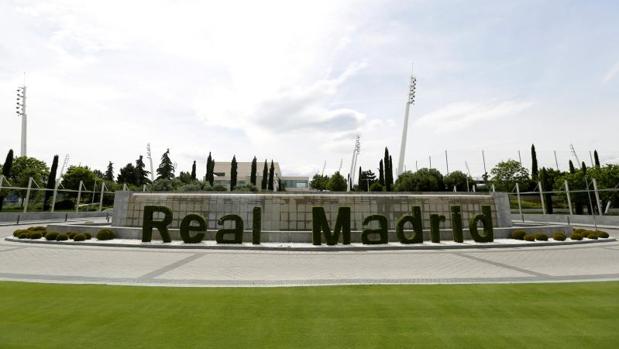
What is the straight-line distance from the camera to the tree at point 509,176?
62.4 metres

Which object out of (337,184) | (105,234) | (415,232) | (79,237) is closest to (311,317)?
(415,232)

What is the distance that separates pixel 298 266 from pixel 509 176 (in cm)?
6378

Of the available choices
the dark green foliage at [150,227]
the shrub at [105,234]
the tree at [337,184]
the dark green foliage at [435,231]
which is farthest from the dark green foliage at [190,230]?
the tree at [337,184]

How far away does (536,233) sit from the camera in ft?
71.0

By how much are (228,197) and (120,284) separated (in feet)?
47.7

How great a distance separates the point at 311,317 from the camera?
6.67 metres

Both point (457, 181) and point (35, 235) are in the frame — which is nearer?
point (35, 235)

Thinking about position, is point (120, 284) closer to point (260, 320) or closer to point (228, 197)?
point (260, 320)

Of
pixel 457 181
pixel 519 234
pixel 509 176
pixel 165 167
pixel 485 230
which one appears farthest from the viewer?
pixel 165 167

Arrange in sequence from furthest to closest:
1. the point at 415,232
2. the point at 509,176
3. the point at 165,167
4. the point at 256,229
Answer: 1. the point at 165,167
2. the point at 509,176
3. the point at 415,232
4. the point at 256,229

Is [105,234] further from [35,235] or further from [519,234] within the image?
[519,234]

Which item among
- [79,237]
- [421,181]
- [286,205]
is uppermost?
[421,181]

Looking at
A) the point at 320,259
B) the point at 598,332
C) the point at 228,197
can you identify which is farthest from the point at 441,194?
the point at 598,332

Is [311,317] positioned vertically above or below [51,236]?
below
